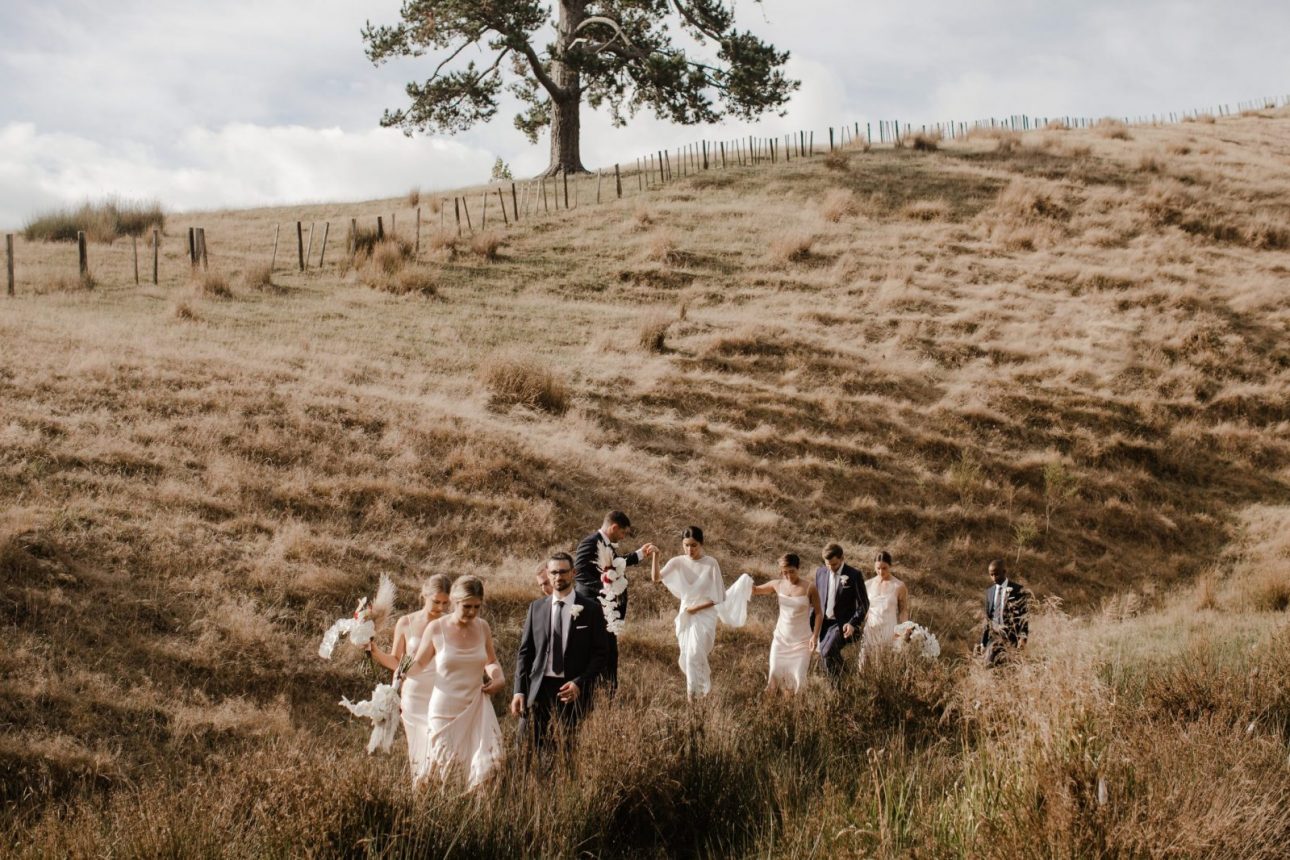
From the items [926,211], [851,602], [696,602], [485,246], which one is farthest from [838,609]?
[926,211]

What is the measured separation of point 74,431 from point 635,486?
26.9ft

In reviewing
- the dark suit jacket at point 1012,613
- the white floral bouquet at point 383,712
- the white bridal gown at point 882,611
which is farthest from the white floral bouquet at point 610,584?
the dark suit jacket at point 1012,613

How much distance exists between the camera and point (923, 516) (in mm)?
16453

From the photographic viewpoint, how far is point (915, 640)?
9.41 metres

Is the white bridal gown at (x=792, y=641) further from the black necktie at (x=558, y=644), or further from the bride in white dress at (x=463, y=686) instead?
the bride in white dress at (x=463, y=686)

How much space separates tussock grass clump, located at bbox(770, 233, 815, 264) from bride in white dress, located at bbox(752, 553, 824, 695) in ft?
68.9

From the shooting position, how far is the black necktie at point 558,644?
6805 mm

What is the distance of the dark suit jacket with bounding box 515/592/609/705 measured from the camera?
6.83 metres

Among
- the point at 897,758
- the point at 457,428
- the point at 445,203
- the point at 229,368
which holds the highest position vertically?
the point at 445,203

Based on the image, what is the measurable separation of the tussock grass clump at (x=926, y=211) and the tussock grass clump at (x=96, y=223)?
27105 mm

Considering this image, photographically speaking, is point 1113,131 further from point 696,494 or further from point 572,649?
point 572,649

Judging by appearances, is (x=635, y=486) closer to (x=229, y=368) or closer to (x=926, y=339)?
(x=229, y=368)

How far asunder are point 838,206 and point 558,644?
29.8 m

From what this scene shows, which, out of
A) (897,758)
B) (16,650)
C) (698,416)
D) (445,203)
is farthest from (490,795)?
(445,203)
